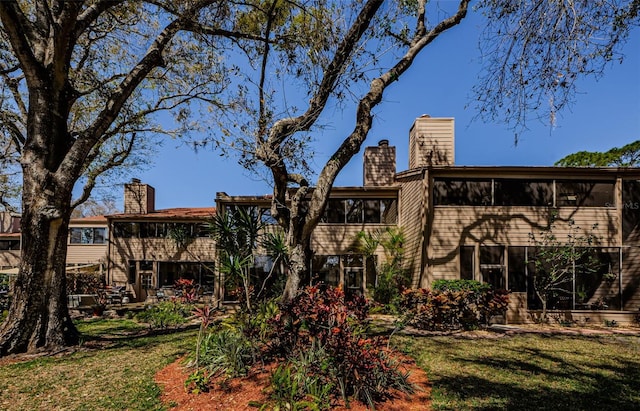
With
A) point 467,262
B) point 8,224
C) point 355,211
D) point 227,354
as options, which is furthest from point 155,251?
point 8,224

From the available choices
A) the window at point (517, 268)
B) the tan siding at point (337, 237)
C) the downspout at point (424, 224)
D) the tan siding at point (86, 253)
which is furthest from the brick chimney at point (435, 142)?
the tan siding at point (86, 253)

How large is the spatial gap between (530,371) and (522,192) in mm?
8019

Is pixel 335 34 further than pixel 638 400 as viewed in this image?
Yes

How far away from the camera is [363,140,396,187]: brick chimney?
1602 centimetres

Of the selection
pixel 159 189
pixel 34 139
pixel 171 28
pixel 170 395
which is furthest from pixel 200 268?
pixel 170 395

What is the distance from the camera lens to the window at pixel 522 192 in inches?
488

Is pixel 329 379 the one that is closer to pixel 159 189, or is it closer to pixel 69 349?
pixel 69 349

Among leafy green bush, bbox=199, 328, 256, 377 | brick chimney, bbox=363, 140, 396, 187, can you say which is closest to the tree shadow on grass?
leafy green bush, bbox=199, 328, 256, 377

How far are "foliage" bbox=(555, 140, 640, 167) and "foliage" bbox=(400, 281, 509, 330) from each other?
21914mm

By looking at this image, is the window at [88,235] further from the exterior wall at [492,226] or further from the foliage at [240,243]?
the exterior wall at [492,226]

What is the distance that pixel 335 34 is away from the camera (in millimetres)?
7504

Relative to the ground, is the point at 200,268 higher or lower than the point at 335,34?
lower

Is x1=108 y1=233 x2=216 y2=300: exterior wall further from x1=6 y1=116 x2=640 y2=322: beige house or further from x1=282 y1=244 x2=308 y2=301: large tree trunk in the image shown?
x1=282 y1=244 x2=308 y2=301: large tree trunk

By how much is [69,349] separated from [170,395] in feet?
14.4
